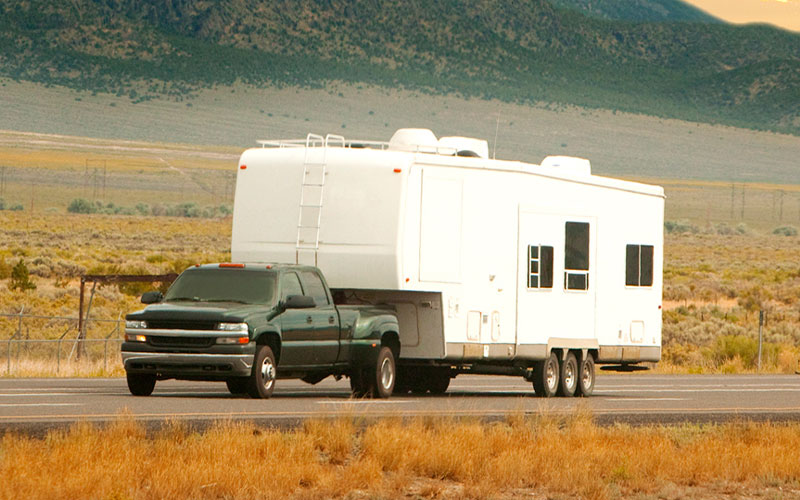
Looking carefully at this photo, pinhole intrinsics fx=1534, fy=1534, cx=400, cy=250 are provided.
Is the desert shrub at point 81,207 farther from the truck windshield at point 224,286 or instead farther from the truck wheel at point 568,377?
the truck windshield at point 224,286

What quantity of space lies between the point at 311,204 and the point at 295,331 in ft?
6.25

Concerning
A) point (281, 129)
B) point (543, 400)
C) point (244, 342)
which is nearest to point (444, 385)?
point (543, 400)

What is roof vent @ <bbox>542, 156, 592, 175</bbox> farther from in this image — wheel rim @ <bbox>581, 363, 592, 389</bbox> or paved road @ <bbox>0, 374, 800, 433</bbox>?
paved road @ <bbox>0, 374, 800, 433</bbox>

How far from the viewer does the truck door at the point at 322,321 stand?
20.4m

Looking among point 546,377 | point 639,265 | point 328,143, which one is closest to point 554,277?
point 546,377

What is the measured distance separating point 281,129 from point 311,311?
179 m

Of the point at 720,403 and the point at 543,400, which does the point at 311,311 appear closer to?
the point at 543,400

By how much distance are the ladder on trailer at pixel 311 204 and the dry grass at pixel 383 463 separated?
547 centimetres

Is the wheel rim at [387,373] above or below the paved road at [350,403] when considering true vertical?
above

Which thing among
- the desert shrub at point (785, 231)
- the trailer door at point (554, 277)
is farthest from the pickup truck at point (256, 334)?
Result: the desert shrub at point (785, 231)

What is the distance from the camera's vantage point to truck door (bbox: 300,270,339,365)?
2039cm

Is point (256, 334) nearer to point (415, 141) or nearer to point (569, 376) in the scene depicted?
point (415, 141)

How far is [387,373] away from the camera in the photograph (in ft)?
69.9

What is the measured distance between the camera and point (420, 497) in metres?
12.1
